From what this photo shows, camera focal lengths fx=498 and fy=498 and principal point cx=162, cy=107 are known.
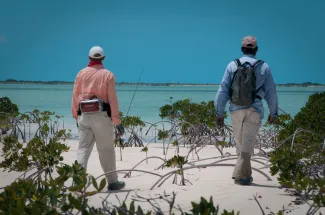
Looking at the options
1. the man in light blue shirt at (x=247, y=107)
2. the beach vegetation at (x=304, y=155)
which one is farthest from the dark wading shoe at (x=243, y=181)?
the beach vegetation at (x=304, y=155)

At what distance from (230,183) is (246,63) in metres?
1.15

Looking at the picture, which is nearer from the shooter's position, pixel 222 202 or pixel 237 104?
pixel 222 202

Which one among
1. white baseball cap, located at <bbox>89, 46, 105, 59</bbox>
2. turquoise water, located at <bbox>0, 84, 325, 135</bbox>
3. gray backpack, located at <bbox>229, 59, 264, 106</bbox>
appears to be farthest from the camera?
turquoise water, located at <bbox>0, 84, 325, 135</bbox>

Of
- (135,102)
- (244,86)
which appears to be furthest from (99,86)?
(135,102)

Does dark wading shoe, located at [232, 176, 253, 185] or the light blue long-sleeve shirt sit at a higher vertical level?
the light blue long-sleeve shirt

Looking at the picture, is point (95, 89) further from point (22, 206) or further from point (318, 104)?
point (318, 104)

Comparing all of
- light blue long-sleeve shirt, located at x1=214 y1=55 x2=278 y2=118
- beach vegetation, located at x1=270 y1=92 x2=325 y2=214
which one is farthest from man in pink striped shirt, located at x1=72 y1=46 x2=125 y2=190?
beach vegetation, located at x1=270 y1=92 x2=325 y2=214

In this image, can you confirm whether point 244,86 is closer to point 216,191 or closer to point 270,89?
point 270,89

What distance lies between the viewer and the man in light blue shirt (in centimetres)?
461

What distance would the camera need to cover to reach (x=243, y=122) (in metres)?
4.69

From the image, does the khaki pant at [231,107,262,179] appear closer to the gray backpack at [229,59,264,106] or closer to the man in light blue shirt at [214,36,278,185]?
the man in light blue shirt at [214,36,278,185]

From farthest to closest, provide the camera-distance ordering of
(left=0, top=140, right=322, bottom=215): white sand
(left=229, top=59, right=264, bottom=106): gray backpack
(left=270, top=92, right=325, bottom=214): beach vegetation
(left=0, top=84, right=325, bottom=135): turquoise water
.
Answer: (left=0, top=84, right=325, bottom=135): turquoise water, (left=229, top=59, right=264, bottom=106): gray backpack, (left=0, top=140, right=322, bottom=215): white sand, (left=270, top=92, right=325, bottom=214): beach vegetation

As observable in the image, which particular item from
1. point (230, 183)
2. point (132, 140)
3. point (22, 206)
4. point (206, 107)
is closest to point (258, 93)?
point (230, 183)

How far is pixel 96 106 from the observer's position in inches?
182
